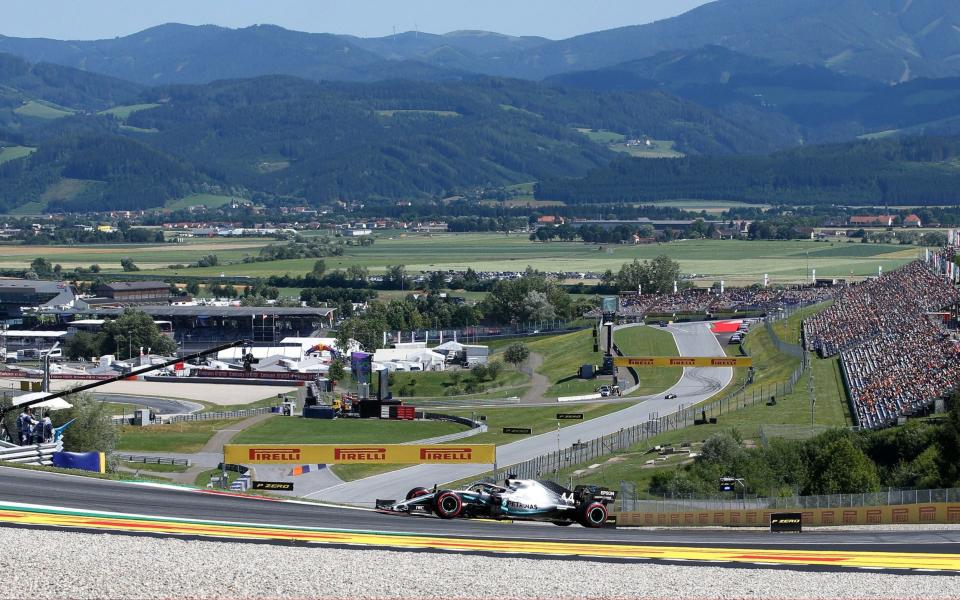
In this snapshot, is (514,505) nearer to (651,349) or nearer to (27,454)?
(27,454)

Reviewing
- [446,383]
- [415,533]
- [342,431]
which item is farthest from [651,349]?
[415,533]

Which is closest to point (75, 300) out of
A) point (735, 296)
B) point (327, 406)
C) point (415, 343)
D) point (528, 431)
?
point (415, 343)

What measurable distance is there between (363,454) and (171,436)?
19.2 meters

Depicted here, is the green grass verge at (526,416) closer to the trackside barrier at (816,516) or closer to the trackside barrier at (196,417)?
the trackside barrier at (196,417)

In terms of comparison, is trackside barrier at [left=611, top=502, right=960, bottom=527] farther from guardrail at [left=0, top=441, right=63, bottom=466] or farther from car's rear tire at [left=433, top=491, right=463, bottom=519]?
guardrail at [left=0, top=441, right=63, bottom=466]

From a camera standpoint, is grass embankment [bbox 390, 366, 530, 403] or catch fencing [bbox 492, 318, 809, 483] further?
grass embankment [bbox 390, 366, 530, 403]

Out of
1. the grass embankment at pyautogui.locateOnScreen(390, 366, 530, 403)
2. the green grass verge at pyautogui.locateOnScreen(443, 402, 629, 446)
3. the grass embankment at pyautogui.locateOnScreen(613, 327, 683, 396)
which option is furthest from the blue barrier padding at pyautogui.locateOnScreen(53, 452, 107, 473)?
the grass embankment at pyautogui.locateOnScreen(390, 366, 530, 403)

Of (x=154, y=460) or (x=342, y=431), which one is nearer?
(x=154, y=460)

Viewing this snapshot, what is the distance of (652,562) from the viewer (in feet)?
90.1

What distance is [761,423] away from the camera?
5741 centimetres

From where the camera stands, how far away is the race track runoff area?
28062 mm

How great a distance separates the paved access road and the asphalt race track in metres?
10.9

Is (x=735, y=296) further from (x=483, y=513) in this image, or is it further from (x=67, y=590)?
(x=67, y=590)

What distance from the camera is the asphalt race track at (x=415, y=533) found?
93.4 ft
